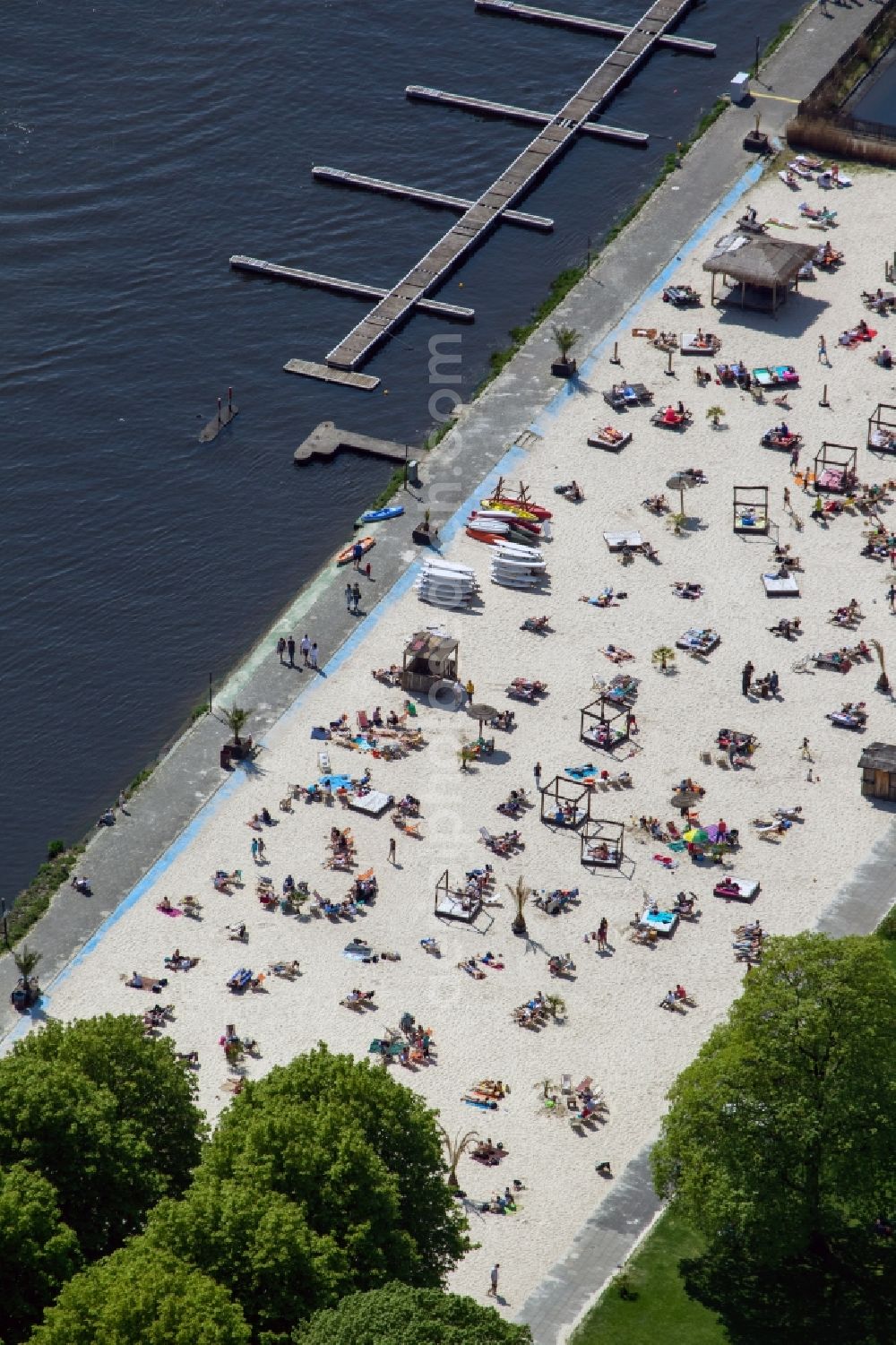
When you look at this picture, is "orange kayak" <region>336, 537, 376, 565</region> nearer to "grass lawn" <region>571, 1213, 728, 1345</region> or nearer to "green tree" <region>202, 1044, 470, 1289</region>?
"green tree" <region>202, 1044, 470, 1289</region>

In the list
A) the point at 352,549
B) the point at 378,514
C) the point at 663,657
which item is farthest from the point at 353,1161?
the point at 378,514

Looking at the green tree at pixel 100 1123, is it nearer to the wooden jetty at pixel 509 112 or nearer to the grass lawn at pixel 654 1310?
the grass lawn at pixel 654 1310

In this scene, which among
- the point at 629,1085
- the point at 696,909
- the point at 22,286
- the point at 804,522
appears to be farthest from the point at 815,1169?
the point at 22,286

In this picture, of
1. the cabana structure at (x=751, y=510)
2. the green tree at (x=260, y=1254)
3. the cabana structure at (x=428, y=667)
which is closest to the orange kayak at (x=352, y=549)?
the cabana structure at (x=428, y=667)

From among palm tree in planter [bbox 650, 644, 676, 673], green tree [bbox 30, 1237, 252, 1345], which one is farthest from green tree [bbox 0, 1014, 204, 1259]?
palm tree in planter [bbox 650, 644, 676, 673]

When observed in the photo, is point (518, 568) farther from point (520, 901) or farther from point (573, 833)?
point (520, 901)

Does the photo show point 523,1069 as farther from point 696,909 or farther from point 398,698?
point 398,698

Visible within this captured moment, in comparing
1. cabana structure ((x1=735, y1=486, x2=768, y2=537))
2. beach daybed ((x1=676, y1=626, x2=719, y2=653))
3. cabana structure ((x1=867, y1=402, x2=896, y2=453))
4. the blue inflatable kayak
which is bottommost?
the blue inflatable kayak
